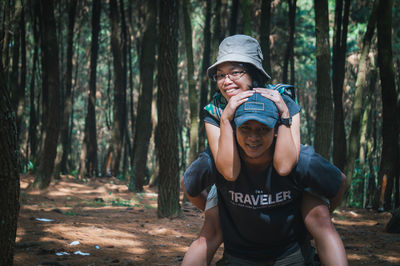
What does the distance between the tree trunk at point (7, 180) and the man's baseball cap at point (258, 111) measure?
1548 mm

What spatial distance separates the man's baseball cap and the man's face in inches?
1.9

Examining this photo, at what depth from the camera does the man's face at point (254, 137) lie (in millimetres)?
2039

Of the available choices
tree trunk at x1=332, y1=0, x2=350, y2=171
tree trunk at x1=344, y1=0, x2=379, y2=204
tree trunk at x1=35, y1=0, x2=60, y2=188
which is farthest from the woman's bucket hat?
tree trunk at x1=35, y1=0, x2=60, y2=188

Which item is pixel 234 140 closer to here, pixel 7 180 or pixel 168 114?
pixel 7 180

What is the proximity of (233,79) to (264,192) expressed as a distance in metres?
0.67

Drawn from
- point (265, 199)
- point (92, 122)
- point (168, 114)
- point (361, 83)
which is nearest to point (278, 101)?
point (265, 199)

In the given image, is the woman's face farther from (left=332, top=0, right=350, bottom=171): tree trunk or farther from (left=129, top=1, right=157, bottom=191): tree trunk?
(left=129, top=1, right=157, bottom=191): tree trunk

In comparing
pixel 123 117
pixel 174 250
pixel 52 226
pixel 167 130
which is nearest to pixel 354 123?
pixel 167 130

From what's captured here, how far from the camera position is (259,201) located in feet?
7.11

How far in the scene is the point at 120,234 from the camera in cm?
543

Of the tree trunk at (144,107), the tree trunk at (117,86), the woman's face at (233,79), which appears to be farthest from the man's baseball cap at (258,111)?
the tree trunk at (117,86)

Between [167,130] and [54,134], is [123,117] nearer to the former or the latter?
[54,134]

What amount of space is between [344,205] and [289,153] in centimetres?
821

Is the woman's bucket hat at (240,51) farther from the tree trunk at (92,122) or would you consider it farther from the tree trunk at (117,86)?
the tree trunk at (92,122)
